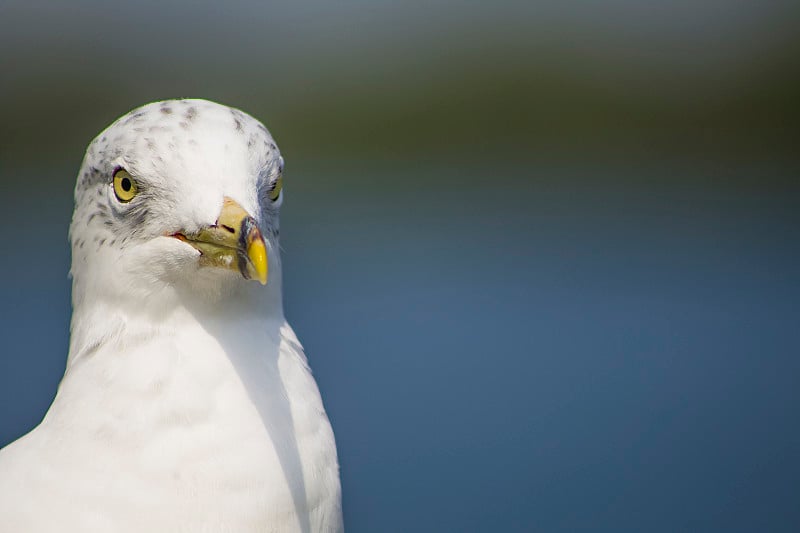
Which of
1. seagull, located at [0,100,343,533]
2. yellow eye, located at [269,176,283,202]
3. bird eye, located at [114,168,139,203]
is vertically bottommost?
seagull, located at [0,100,343,533]

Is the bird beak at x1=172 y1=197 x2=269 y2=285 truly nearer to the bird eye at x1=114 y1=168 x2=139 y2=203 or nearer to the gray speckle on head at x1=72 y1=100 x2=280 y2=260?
the gray speckle on head at x1=72 y1=100 x2=280 y2=260

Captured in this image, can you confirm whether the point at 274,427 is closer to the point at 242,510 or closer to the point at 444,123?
the point at 242,510

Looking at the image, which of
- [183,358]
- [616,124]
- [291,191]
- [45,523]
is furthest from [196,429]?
[616,124]

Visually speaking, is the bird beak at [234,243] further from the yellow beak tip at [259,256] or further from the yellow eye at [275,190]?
the yellow eye at [275,190]

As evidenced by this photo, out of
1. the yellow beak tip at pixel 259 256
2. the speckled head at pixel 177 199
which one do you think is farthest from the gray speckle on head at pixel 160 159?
the yellow beak tip at pixel 259 256

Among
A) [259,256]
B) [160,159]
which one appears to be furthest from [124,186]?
[259,256]

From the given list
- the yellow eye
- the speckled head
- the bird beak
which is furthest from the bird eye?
the yellow eye

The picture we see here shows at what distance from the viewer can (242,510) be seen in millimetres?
1856

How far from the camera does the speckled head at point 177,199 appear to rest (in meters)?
1.86

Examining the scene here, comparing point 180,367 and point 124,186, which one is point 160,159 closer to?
point 124,186

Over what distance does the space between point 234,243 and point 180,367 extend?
31 cm

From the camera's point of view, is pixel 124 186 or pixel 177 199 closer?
pixel 177 199

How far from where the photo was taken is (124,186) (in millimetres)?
2021

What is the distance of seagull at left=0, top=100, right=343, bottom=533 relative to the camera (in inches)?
72.3
